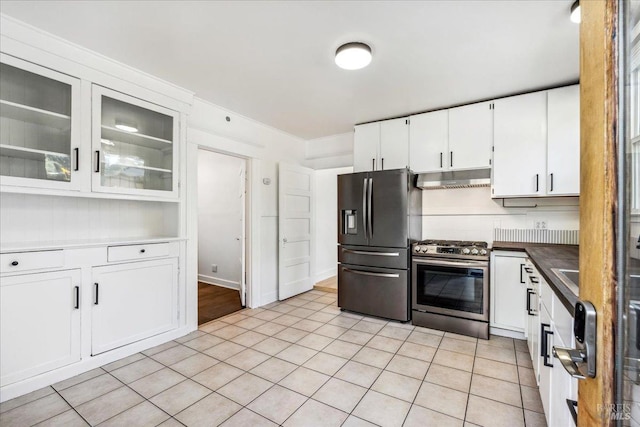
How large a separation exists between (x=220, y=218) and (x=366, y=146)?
9.18 ft

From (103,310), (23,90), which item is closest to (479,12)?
(23,90)

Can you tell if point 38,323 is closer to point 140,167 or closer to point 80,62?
point 140,167

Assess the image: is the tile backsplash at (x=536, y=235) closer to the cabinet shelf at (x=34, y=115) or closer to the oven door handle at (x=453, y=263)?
the oven door handle at (x=453, y=263)

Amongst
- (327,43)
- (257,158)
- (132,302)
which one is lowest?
(132,302)

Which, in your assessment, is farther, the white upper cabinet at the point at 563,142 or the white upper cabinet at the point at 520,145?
the white upper cabinet at the point at 520,145

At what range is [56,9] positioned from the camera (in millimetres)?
1833

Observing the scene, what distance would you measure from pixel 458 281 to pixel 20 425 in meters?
3.56

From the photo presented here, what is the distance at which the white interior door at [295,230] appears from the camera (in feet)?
13.7

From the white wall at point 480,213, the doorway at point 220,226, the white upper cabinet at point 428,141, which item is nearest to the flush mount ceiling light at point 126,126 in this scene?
the doorway at point 220,226

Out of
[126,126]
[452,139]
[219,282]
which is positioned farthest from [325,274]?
[126,126]

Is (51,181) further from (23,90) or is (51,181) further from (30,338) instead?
(30,338)

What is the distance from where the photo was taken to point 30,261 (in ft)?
6.57

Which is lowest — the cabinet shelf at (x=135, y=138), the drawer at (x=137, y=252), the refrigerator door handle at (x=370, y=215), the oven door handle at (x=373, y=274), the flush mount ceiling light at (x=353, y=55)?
the oven door handle at (x=373, y=274)

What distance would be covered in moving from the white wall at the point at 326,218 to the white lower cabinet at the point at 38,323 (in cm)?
376
